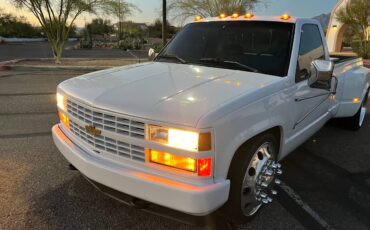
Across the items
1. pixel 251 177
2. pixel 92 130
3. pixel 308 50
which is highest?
pixel 308 50

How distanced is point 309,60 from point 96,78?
2.30 meters

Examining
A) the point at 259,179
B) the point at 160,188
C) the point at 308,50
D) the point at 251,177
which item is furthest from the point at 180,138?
the point at 308,50

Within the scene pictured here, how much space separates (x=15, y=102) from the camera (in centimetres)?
746

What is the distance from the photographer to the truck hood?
238 centimetres

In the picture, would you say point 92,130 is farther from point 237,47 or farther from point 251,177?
point 237,47

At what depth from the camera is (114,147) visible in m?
2.59

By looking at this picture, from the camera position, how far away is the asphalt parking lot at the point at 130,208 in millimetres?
3037

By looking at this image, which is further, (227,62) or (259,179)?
(227,62)

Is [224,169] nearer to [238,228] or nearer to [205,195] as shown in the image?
[205,195]

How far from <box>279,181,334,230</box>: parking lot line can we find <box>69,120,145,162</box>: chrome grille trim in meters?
1.76

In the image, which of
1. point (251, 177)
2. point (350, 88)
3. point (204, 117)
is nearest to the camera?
point (204, 117)

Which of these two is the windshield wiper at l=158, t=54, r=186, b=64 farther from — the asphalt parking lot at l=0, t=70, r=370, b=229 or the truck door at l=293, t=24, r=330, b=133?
the asphalt parking lot at l=0, t=70, r=370, b=229

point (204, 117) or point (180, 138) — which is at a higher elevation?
point (204, 117)

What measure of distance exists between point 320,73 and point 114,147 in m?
2.20
